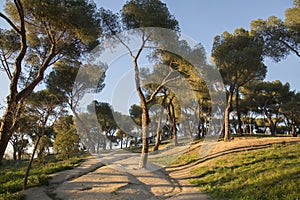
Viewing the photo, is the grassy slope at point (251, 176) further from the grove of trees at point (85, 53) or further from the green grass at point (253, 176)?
the grove of trees at point (85, 53)

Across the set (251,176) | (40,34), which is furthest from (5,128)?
(251,176)

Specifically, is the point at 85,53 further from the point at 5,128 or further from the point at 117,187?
the point at 117,187

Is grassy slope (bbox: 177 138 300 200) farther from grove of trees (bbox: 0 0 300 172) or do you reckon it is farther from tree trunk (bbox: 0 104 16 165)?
tree trunk (bbox: 0 104 16 165)

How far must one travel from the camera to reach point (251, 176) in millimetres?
8836

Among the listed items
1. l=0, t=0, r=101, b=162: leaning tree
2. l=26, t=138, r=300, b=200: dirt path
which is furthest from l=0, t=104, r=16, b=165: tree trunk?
l=26, t=138, r=300, b=200: dirt path

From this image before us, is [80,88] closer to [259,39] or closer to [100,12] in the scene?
[100,12]

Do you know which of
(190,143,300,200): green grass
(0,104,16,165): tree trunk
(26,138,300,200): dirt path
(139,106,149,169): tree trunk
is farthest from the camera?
(139,106,149,169): tree trunk

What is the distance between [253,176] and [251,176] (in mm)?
73

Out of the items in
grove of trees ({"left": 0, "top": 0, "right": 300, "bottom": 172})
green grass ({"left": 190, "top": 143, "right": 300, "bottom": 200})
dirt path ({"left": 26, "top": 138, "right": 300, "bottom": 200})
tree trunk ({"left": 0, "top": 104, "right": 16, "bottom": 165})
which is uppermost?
grove of trees ({"left": 0, "top": 0, "right": 300, "bottom": 172})

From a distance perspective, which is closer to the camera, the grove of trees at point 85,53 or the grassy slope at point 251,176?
the grassy slope at point 251,176

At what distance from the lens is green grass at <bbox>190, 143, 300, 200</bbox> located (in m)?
7.12

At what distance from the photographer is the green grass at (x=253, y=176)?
280 inches

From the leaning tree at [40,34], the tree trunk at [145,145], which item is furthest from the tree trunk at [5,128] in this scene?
the tree trunk at [145,145]

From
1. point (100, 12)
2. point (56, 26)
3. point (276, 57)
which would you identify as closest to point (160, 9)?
point (100, 12)
